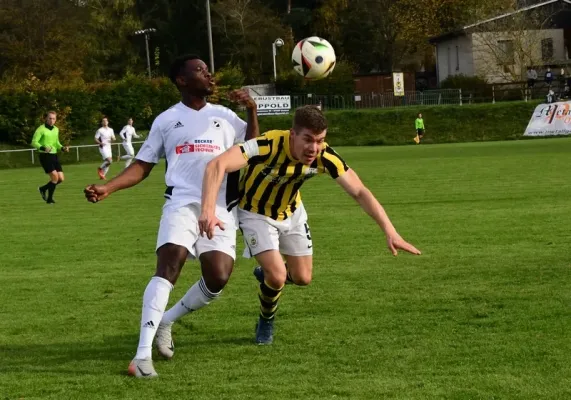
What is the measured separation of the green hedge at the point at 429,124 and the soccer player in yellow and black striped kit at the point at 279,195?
4370cm

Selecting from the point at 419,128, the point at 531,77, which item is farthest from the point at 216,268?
the point at 531,77

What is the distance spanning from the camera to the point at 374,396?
5.91m

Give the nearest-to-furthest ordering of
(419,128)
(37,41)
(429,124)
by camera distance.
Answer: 1. (419,128)
2. (429,124)
3. (37,41)

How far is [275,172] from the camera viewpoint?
7.32 meters

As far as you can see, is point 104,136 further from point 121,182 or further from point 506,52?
→ point 506,52

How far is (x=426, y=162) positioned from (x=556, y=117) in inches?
761

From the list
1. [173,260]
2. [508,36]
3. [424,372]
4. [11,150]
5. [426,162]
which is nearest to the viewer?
[424,372]

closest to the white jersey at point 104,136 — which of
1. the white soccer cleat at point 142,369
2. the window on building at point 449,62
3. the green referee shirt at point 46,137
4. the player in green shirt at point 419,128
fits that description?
the green referee shirt at point 46,137

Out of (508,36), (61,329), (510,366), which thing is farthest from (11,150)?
(510,366)

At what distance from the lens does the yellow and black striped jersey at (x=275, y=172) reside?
23.3 feet

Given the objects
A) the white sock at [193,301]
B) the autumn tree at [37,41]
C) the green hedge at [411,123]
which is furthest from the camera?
the autumn tree at [37,41]

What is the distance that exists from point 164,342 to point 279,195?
1.36m

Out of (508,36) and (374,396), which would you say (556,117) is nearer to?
(508,36)

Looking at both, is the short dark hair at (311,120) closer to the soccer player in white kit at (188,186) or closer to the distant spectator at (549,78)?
the soccer player in white kit at (188,186)
